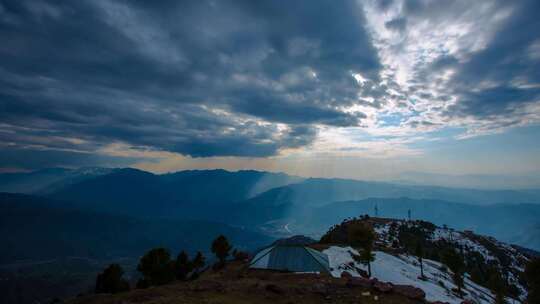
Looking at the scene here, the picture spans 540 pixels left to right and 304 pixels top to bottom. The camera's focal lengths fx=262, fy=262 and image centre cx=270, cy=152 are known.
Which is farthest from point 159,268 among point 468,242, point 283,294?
point 468,242

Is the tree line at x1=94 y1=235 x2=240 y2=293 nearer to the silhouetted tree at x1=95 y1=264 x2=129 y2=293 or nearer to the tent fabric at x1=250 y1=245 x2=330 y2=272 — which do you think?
the silhouetted tree at x1=95 y1=264 x2=129 y2=293

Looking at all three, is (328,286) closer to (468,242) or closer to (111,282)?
(111,282)

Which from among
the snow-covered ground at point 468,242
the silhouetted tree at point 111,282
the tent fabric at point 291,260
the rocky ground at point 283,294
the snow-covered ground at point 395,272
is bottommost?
the snow-covered ground at point 468,242

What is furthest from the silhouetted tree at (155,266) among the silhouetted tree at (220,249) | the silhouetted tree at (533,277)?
the silhouetted tree at (533,277)

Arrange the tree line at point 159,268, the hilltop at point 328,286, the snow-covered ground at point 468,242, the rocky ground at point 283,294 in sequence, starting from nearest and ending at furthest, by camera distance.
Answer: the rocky ground at point 283,294 < the hilltop at point 328,286 < the tree line at point 159,268 < the snow-covered ground at point 468,242

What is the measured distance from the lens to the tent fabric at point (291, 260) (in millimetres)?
41375

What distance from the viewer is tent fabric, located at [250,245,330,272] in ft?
136

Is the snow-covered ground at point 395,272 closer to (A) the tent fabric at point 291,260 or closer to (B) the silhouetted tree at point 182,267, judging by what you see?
(A) the tent fabric at point 291,260

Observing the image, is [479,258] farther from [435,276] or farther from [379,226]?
[435,276]

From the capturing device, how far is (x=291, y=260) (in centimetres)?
4278

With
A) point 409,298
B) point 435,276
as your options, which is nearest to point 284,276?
point 409,298

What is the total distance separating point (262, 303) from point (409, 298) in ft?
48.3

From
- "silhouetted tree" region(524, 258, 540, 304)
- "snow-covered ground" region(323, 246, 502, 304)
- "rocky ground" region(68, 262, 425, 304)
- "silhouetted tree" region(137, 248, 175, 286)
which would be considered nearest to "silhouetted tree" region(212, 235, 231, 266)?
"silhouetted tree" region(137, 248, 175, 286)

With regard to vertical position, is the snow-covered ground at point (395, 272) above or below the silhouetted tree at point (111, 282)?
above
